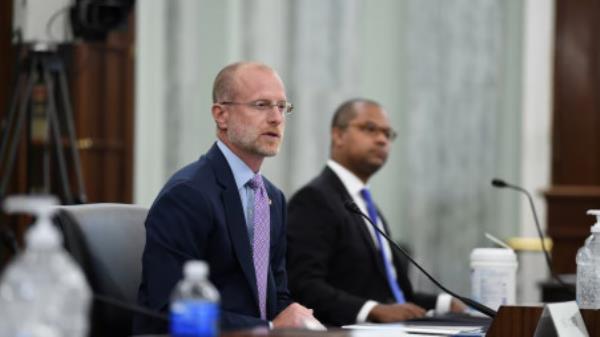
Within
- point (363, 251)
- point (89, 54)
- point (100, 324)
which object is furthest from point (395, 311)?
point (89, 54)

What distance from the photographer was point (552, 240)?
598cm

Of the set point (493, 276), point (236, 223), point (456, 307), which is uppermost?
point (236, 223)

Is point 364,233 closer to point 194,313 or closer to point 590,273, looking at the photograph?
point 590,273

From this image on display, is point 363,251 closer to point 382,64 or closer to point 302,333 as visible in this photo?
point 302,333

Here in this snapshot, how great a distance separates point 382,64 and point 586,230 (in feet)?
6.24

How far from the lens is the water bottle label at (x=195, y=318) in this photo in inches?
59.5

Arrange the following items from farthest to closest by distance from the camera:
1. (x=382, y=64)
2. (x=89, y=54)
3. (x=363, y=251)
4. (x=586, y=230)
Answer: (x=382, y=64)
(x=586, y=230)
(x=89, y=54)
(x=363, y=251)

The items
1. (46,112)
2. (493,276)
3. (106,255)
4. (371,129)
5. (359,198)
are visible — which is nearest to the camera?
(106,255)

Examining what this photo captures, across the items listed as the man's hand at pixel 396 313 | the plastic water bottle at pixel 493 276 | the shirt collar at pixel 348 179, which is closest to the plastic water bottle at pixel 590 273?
the plastic water bottle at pixel 493 276

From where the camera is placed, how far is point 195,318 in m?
1.51

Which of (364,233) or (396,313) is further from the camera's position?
(364,233)

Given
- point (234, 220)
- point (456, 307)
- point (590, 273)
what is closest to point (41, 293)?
point (234, 220)

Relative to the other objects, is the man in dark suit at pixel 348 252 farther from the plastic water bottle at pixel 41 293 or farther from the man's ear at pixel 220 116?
the plastic water bottle at pixel 41 293

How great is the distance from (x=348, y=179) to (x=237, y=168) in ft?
3.98
